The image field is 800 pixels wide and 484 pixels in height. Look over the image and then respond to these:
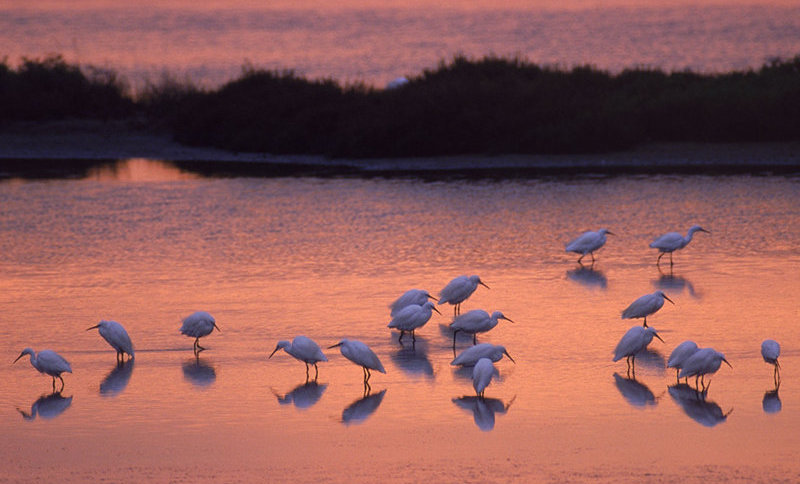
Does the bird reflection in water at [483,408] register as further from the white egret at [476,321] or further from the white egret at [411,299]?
the white egret at [411,299]

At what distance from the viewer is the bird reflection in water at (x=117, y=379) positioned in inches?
428

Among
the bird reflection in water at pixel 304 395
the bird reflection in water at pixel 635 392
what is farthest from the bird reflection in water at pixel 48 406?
the bird reflection in water at pixel 635 392

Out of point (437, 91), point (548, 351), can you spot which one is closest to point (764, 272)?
point (548, 351)

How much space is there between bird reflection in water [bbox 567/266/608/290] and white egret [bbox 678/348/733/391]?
440 centimetres

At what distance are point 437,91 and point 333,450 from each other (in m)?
21.7

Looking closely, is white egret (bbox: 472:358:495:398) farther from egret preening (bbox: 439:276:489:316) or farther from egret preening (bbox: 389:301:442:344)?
egret preening (bbox: 439:276:489:316)

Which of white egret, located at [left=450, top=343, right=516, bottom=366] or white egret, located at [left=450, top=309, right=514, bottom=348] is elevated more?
white egret, located at [left=450, top=309, right=514, bottom=348]

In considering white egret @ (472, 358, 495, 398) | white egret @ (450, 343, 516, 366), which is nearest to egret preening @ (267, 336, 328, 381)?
white egret @ (450, 343, 516, 366)

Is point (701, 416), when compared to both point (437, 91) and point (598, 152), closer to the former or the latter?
point (598, 152)

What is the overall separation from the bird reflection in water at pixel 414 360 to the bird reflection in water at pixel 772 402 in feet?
9.47

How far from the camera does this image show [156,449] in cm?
936

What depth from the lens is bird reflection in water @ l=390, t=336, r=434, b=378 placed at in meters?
11.4

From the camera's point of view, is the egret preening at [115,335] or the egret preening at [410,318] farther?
the egret preening at [410,318]

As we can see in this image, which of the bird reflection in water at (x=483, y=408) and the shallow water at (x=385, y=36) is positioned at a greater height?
the shallow water at (x=385, y=36)
